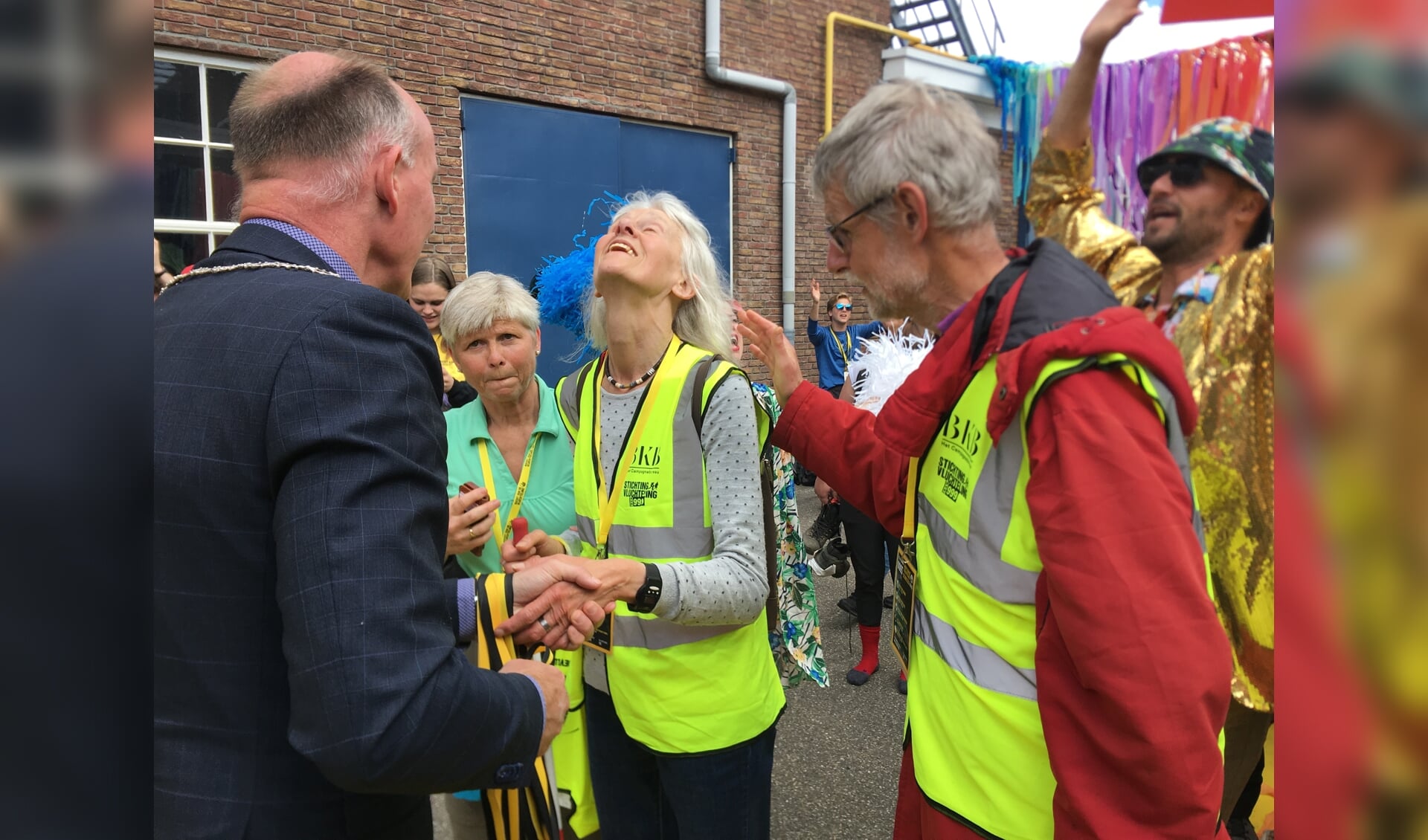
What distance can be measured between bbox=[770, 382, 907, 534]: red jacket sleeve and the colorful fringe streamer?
23.7 inches

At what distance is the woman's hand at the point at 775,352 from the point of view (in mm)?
2098

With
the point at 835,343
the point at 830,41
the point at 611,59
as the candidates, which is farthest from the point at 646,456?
the point at 830,41

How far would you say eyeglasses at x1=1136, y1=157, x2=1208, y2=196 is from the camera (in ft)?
4.03

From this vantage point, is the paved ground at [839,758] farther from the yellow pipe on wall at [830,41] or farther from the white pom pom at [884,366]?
the yellow pipe on wall at [830,41]

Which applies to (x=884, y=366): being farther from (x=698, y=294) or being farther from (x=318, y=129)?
(x=318, y=129)

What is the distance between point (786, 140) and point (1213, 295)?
8747 millimetres

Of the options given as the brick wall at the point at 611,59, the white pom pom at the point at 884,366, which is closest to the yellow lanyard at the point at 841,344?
the white pom pom at the point at 884,366

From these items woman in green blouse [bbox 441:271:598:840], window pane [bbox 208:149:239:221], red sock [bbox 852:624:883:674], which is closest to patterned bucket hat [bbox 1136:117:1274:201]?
woman in green blouse [bbox 441:271:598:840]

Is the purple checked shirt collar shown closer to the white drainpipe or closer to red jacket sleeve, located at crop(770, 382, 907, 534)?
red jacket sleeve, located at crop(770, 382, 907, 534)

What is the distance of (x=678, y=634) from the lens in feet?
6.70

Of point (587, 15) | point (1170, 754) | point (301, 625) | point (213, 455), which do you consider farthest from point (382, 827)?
point (587, 15)

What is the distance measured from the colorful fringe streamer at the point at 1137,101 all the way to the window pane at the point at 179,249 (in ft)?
20.7
